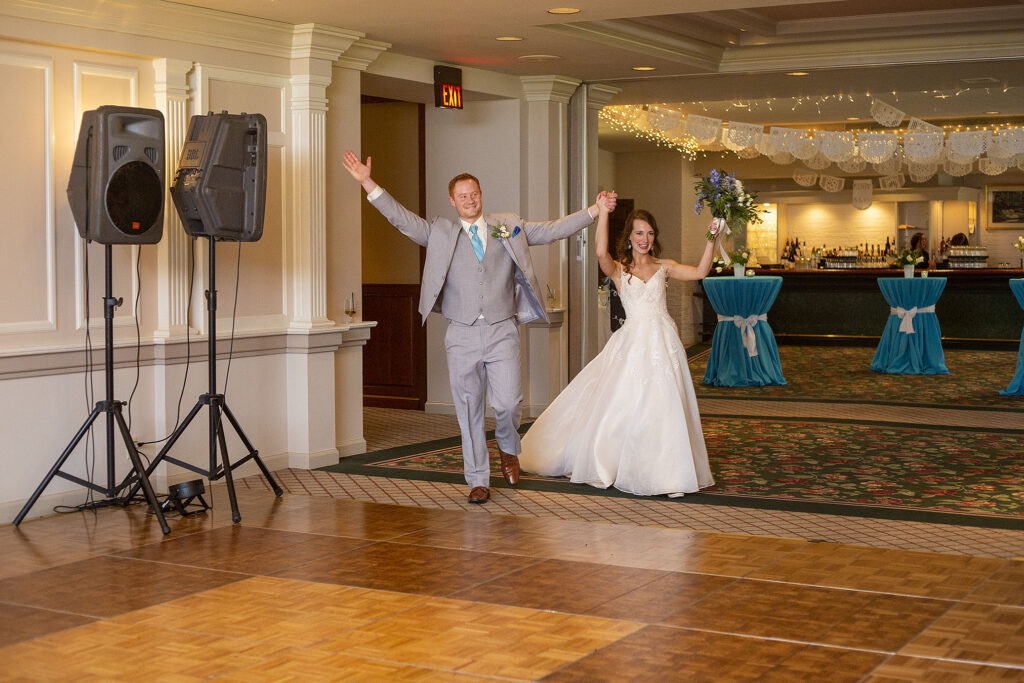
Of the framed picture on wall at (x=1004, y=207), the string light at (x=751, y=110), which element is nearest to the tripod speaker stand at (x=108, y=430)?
the string light at (x=751, y=110)

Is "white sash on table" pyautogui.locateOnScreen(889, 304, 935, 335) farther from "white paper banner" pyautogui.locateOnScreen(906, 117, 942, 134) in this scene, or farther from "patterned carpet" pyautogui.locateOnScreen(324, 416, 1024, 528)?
"patterned carpet" pyautogui.locateOnScreen(324, 416, 1024, 528)

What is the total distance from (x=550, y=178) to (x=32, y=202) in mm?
4413

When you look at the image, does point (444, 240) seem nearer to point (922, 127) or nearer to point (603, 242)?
point (603, 242)

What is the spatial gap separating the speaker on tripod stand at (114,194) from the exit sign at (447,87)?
2980 mm

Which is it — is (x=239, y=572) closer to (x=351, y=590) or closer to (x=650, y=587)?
(x=351, y=590)

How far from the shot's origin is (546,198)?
9.04 metres

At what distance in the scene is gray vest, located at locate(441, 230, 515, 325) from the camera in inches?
234

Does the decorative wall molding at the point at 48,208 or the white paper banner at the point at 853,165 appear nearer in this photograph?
the decorative wall molding at the point at 48,208

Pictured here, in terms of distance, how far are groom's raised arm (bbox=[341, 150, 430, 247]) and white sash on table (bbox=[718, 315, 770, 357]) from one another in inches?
243

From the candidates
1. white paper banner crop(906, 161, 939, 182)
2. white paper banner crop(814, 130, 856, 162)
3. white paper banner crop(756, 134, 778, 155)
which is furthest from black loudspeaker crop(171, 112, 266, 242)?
white paper banner crop(906, 161, 939, 182)

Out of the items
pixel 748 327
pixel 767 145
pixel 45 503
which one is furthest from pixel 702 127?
pixel 45 503

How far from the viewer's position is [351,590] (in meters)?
4.32

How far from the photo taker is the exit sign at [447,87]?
817 centimetres

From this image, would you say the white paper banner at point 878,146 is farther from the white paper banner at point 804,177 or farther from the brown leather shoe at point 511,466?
the brown leather shoe at point 511,466
